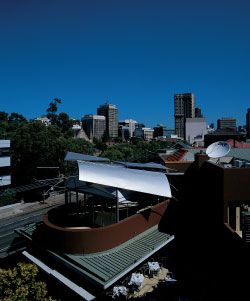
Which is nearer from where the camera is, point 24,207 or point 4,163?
point 24,207

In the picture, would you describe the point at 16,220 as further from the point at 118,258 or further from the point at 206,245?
the point at 118,258

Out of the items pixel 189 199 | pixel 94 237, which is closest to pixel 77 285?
pixel 94 237

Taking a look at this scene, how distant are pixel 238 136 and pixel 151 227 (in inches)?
3886

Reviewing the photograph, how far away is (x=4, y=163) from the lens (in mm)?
52844

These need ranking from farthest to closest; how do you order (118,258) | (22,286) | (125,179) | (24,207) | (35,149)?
(35,149) → (24,207) → (125,179) → (118,258) → (22,286)

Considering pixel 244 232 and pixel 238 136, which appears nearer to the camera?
pixel 244 232

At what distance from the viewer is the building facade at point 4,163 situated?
52.6 meters

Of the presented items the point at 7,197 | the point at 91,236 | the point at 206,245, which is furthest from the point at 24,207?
the point at 91,236

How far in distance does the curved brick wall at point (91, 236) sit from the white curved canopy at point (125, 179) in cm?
162

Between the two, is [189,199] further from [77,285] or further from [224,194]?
[77,285]

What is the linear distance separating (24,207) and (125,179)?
31865mm

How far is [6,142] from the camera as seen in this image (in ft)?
175

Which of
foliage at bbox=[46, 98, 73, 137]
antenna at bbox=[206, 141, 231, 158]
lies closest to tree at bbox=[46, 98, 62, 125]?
foliage at bbox=[46, 98, 73, 137]

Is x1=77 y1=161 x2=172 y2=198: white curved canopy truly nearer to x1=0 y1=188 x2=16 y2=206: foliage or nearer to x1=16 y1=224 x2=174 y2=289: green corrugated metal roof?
x1=16 y1=224 x2=174 y2=289: green corrugated metal roof
